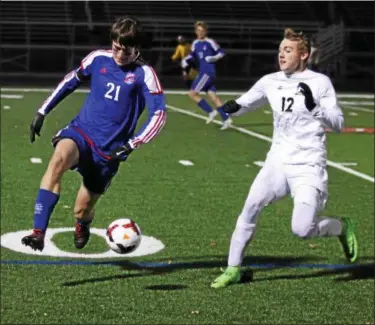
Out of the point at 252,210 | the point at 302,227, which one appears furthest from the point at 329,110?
the point at 252,210

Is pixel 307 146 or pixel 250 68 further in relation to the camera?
pixel 250 68

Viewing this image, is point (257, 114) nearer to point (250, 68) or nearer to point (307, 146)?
point (250, 68)

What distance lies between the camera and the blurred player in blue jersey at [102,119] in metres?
7.33

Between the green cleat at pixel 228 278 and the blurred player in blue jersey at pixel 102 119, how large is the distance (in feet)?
5.62

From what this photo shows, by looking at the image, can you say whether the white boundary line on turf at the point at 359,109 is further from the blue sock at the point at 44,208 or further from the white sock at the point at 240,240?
the blue sock at the point at 44,208

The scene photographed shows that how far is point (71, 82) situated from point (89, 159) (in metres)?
0.71

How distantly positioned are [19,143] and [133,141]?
12.5 meters

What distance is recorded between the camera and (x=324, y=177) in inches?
352

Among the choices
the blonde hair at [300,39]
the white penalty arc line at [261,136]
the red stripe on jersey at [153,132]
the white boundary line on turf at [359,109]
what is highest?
the blonde hair at [300,39]

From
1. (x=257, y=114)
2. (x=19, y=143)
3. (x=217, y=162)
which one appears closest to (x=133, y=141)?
(x=217, y=162)

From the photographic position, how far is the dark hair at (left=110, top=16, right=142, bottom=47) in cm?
647

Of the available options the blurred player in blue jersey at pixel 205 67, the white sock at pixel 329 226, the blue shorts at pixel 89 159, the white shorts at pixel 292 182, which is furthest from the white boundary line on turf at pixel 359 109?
the blue shorts at pixel 89 159

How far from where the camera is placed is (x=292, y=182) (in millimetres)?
8836

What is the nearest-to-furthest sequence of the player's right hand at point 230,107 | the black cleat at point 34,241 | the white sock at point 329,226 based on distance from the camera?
the black cleat at point 34,241 → the player's right hand at point 230,107 → the white sock at point 329,226
